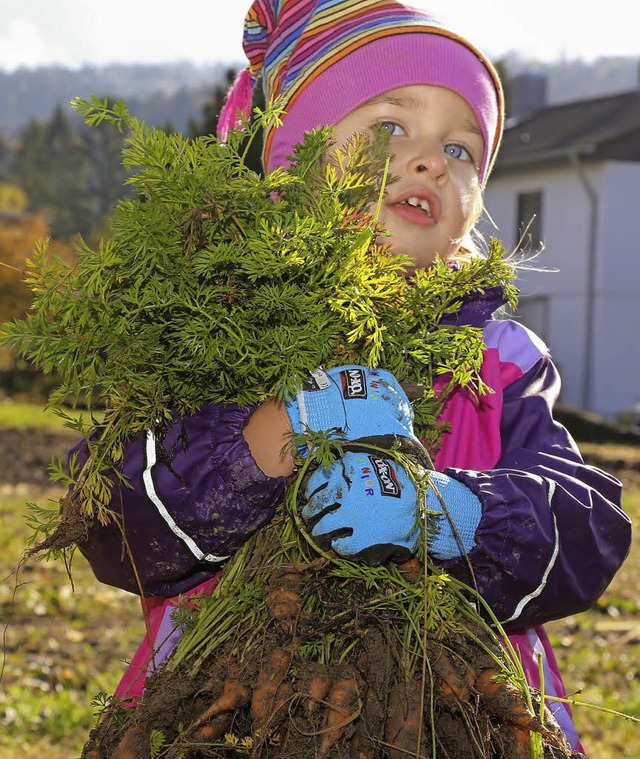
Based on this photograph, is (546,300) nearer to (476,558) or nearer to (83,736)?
(83,736)

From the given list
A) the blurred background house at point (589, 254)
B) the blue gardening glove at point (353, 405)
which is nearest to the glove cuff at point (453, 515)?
the blue gardening glove at point (353, 405)

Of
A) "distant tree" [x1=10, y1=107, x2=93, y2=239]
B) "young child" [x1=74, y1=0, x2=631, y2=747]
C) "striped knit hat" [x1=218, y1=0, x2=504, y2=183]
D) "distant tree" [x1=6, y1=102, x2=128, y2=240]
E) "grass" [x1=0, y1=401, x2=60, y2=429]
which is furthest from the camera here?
"distant tree" [x1=10, y1=107, x2=93, y2=239]

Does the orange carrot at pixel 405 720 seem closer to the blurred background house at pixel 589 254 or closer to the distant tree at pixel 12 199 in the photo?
the blurred background house at pixel 589 254

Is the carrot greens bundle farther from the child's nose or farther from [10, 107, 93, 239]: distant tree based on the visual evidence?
[10, 107, 93, 239]: distant tree

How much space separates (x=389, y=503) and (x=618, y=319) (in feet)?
73.3

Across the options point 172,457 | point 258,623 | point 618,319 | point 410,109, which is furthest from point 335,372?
point 618,319

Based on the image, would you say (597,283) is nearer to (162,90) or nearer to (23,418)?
(23,418)

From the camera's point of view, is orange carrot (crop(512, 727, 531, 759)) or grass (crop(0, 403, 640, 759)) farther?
grass (crop(0, 403, 640, 759))

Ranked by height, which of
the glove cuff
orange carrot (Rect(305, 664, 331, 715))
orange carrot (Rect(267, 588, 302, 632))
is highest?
the glove cuff

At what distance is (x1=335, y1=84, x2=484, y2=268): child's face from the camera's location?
201 cm

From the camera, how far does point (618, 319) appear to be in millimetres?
22609

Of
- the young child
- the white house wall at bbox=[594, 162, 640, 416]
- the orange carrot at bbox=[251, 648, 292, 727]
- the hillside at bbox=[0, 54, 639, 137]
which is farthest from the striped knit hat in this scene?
the hillside at bbox=[0, 54, 639, 137]

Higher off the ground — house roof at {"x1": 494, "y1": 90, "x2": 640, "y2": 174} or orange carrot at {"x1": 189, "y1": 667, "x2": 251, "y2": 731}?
house roof at {"x1": 494, "y1": 90, "x2": 640, "y2": 174}

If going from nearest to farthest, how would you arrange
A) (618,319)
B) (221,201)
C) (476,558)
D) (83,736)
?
(221,201)
(476,558)
(83,736)
(618,319)
